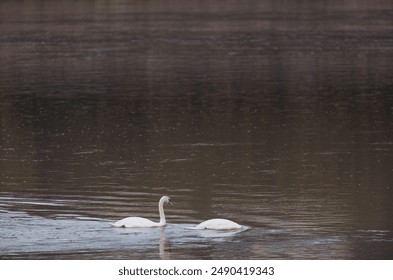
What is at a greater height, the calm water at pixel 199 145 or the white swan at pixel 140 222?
the white swan at pixel 140 222

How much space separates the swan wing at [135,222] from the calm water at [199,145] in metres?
0.14

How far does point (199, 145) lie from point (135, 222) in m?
11.0

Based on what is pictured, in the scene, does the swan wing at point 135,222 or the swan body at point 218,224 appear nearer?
the swan body at point 218,224

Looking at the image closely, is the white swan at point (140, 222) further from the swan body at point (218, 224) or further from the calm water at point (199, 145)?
the swan body at point (218, 224)

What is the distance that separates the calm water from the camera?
72.8 ft

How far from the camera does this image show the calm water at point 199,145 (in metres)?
22.2

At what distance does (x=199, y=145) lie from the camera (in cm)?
3347

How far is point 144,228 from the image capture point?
2275cm

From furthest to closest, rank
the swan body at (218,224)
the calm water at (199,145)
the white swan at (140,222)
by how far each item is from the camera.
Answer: the white swan at (140,222), the swan body at (218,224), the calm water at (199,145)

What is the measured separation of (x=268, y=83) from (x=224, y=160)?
18476mm


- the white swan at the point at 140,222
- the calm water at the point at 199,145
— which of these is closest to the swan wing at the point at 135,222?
the white swan at the point at 140,222

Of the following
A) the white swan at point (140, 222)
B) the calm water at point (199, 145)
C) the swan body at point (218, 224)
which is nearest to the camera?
the calm water at point (199, 145)

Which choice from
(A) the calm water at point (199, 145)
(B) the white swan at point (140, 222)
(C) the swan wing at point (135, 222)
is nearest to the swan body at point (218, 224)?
(A) the calm water at point (199, 145)
